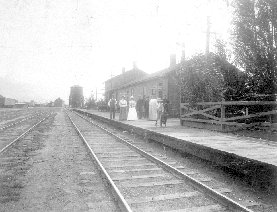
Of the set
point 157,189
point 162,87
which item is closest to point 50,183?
point 157,189

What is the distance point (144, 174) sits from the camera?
602cm

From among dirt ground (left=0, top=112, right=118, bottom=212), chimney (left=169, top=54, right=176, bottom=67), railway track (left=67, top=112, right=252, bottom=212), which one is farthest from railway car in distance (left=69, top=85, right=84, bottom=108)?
railway track (left=67, top=112, right=252, bottom=212)

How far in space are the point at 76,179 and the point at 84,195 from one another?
996 mm

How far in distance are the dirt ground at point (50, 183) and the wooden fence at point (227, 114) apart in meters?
5.55

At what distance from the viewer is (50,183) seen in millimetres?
5336

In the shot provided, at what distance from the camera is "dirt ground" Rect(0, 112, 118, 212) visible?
424cm

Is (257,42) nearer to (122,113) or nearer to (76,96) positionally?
(122,113)

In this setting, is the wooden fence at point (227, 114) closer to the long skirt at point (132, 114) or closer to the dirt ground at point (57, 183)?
the dirt ground at point (57, 183)

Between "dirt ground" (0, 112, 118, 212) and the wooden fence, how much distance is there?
18.2 feet

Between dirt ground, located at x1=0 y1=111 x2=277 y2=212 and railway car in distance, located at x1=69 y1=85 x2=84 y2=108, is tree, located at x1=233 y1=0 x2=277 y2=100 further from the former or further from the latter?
railway car in distance, located at x1=69 y1=85 x2=84 y2=108

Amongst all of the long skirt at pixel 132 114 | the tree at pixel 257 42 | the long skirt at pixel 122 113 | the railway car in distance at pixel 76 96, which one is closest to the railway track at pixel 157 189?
the tree at pixel 257 42

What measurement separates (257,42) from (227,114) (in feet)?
12.1

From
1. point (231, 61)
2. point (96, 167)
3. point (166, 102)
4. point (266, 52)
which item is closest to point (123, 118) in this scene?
point (166, 102)

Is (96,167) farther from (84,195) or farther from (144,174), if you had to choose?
(84,195)
